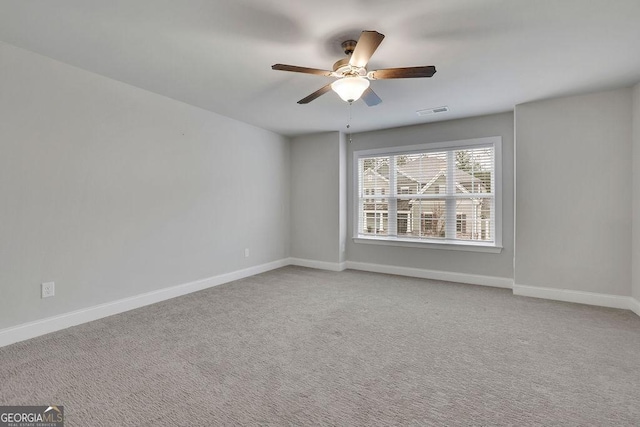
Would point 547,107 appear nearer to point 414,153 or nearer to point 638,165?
point 638,165

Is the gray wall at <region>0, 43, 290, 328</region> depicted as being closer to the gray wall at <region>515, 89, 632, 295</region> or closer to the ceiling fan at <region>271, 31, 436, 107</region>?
the ceiling fan at <region>271, 31, 436, 107</region>

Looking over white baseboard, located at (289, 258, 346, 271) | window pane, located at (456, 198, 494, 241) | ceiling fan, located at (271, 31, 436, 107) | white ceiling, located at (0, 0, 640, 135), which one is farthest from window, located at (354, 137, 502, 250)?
ceiling fan, located at (271, 31, 436, 107)

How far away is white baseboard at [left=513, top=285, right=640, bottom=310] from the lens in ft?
11.2

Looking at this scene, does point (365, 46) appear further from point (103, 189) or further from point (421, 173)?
point (421, 173)

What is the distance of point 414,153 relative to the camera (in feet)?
16.2

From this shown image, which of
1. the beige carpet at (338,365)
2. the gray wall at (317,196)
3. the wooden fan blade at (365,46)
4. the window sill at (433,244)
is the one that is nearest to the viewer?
the beige carpet at (338,365)

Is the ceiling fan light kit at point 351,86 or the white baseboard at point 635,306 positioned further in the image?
the white baseboard at point 635,306

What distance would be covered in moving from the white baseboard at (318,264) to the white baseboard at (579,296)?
2569mm

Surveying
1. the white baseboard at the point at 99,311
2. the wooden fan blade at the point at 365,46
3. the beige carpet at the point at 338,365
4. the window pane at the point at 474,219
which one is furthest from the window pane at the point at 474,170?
the white baseboard at the point at 99,311

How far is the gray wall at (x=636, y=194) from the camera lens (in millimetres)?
3248

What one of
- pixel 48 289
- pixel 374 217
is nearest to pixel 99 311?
pixel 48 289

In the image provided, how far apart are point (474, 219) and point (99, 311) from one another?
4.83 metres

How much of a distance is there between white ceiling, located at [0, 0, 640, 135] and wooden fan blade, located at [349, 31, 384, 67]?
0.83 ft

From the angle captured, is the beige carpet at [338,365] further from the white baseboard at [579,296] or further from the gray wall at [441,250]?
the gray wall at [441,250]
